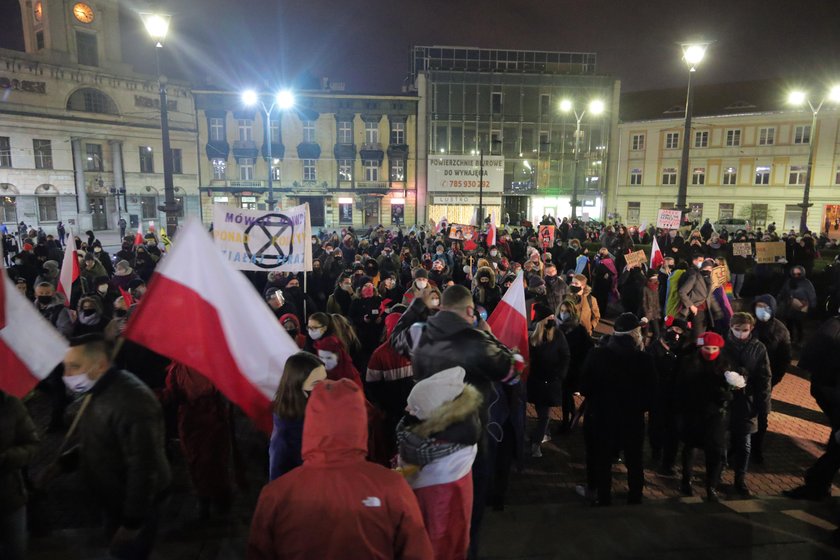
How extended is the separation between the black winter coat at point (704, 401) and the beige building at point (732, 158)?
143 feet

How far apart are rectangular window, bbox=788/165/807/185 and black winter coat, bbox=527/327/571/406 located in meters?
50.8

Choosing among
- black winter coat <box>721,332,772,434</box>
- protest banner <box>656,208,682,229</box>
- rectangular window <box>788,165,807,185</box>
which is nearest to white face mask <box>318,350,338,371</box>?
black winter coat <box>721,332,772,434</box>

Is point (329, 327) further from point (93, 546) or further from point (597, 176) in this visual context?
point (597, 176)

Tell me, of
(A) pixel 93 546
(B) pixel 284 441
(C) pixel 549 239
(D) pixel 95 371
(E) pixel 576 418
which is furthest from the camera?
(C) pixel 549 239

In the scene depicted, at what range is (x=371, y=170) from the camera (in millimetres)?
45625

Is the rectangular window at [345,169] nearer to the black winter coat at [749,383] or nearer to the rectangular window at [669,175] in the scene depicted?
the rectangular window at [669,175]

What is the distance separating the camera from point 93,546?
4.16 meters

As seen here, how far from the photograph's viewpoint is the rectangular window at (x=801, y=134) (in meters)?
45.5

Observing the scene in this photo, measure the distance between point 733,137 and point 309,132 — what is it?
37.3 m

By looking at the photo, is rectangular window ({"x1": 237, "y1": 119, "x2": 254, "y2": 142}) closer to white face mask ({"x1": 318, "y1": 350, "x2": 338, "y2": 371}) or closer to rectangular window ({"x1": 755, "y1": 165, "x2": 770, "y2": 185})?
white face mask ({"x1": 318, "y1": 350, "x2": 338, "y2": 371})

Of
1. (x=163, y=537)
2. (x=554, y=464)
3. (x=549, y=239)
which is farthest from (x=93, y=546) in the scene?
(x=549, y=239)

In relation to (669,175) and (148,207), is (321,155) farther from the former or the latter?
(669,175)

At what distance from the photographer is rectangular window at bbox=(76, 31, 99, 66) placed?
1868 inches

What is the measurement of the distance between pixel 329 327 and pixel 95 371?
225 centimetres
